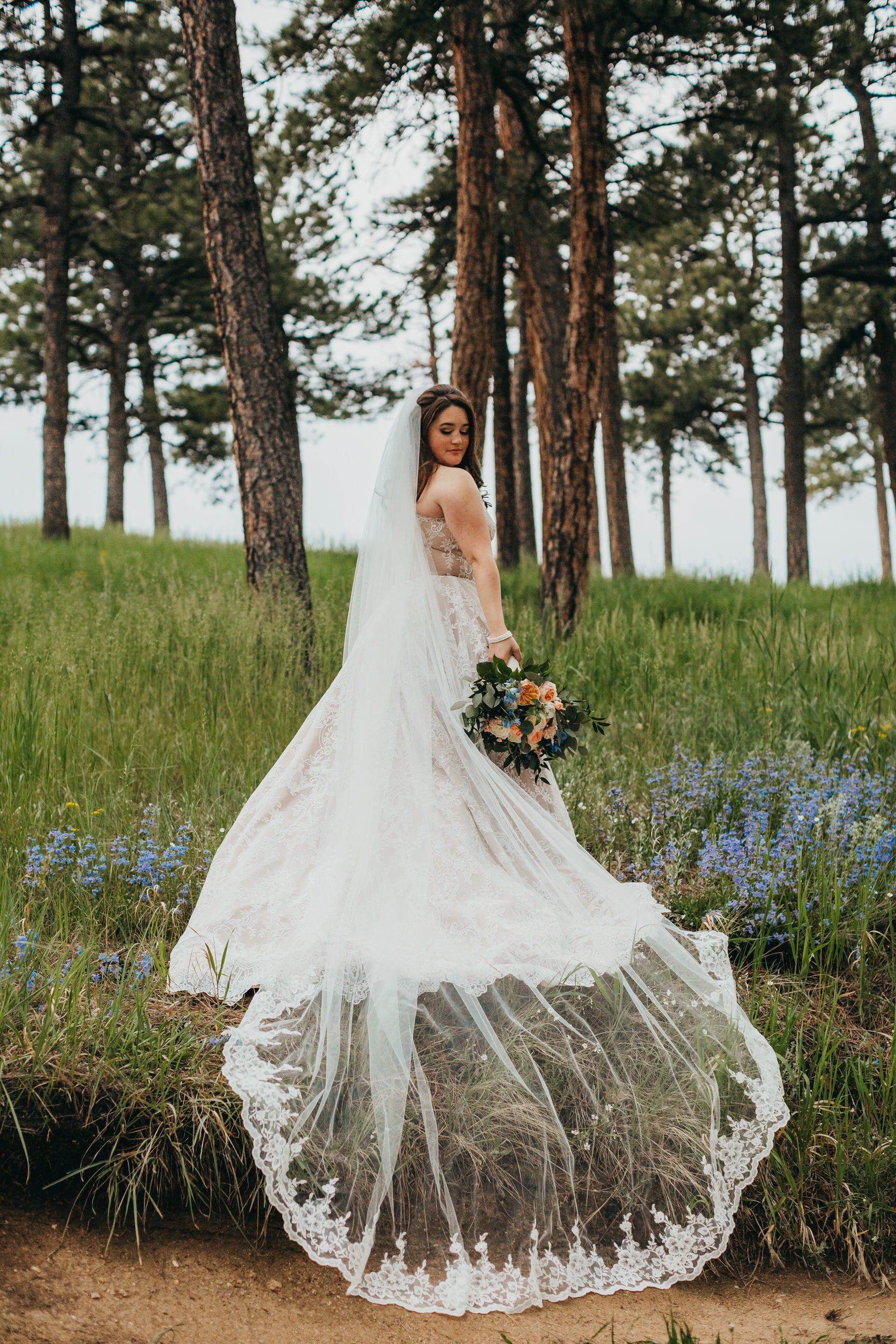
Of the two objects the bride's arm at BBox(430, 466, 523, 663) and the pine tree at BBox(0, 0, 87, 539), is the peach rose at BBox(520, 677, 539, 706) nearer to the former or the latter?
the bride's arm at BBox(430, 466, 523, 663)

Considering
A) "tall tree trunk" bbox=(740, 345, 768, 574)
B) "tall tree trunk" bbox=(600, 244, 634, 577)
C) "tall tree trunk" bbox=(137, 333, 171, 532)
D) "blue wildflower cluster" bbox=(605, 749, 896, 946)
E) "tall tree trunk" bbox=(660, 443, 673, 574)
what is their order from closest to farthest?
"blue wildflower cluster" bbox=(605, 749, 896, 946) < "tall tree trunk" bbox=(600, 244, 634, 577) < "tall tree trunk" bbox=(137, 333, 171, 532) < "tall tree trunk" bbox=(740, 345, 768, 574) < "tall tree trunk" bbox=(660, 443, 673, 574)

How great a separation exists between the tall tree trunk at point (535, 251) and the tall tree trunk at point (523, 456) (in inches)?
147

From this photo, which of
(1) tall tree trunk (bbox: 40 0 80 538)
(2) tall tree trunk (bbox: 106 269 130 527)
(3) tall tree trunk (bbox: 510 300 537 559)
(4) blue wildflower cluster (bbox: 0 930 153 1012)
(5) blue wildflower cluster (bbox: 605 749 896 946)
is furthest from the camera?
(2) tall tree trunk (bbox: 106 269 130 527)

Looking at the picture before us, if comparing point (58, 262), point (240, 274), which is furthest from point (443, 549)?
point (58, 262)

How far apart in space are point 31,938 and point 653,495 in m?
26.8

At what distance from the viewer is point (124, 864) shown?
12.9 feet

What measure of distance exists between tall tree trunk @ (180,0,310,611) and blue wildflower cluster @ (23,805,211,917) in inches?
115

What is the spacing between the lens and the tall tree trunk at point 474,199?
891cm

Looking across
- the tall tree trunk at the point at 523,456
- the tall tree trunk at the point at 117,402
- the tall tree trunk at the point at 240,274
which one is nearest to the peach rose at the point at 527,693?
the tall tree trunk at the point at 240,274

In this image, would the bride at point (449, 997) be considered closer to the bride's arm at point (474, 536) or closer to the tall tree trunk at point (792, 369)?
the bride's arm at point (474, 536)

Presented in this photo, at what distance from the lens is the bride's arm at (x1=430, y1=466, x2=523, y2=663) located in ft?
11.8

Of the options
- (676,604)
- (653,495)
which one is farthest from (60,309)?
(653,495)

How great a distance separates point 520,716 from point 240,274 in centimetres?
460

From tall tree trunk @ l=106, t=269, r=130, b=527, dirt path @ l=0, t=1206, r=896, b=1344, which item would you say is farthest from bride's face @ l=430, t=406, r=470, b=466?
tall tree trunk @ l=106, t=269, r=130, b=527
